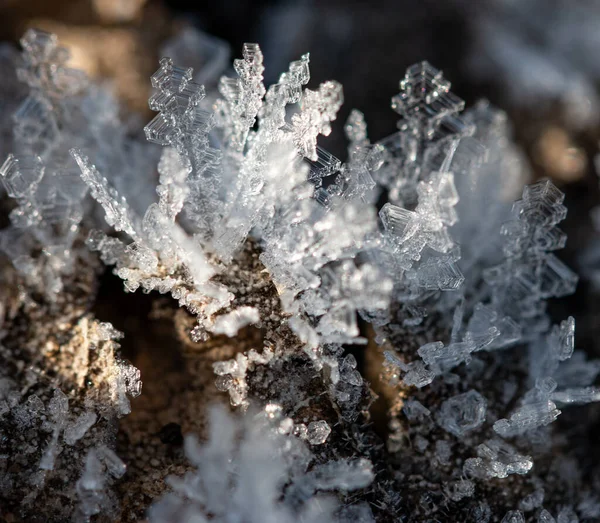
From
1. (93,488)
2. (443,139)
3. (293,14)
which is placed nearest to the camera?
(93,488)

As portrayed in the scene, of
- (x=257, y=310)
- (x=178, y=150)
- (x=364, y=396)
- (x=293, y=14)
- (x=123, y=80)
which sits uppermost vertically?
(x=293, y=14)

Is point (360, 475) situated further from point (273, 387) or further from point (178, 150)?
point (178, 150)

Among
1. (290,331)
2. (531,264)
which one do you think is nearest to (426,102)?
(531,264)

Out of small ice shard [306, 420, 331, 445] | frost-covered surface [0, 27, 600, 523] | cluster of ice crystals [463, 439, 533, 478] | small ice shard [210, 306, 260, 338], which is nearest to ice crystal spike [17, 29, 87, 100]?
frost-covered surface [0, 27, 600, 523]

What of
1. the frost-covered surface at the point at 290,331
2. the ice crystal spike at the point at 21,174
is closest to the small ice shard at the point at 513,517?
the frost-covered surface at the point at 290,331

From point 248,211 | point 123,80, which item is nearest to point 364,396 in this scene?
point 248,211

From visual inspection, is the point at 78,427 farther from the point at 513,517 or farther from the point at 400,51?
the point at 400,51

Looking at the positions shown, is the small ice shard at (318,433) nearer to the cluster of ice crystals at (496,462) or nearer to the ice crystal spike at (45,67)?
the cluster of ice crystals at (496,462)
